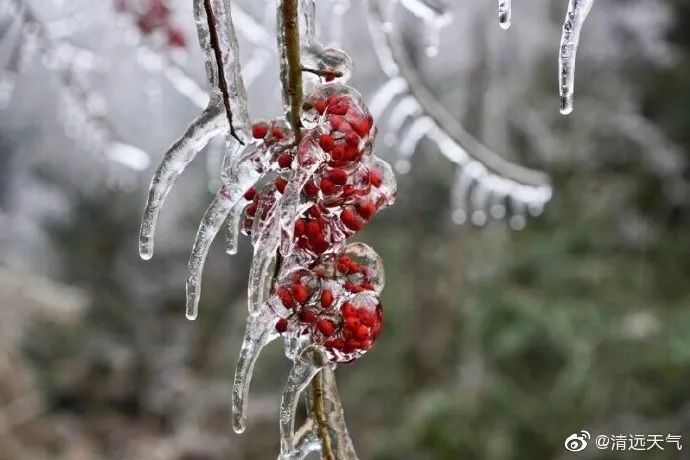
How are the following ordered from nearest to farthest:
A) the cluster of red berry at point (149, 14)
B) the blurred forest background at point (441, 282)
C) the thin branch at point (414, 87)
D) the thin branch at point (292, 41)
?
the thin branch at point (292, 41) < the thin branch at point (414, 87) < the cluster of red berry at point (149, 14) < the blurred forest background at point (441, 282)

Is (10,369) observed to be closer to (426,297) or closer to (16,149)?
(16,149)

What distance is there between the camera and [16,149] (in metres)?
2.97

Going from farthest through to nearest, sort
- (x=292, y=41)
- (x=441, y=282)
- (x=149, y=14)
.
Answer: (x=441, y=282) < (x=149, y=14) < (x=292, y=41)

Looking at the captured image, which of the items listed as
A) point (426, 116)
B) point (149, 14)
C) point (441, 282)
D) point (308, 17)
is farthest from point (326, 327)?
point (441, 282)

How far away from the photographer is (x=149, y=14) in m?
0.82

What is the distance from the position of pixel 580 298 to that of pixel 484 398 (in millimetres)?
431

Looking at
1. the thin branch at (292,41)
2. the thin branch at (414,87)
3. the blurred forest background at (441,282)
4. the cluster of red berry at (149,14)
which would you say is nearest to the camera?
the thin branch at (292,41)

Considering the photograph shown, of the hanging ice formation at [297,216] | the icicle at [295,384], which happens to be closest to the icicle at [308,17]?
the hanging ice formation at [297,216]

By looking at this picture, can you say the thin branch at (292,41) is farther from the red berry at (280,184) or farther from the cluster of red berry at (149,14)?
the cluster of red berry at (149,14)

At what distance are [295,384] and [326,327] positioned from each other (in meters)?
0.03

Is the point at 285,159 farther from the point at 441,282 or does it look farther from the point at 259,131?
the point at 441,282

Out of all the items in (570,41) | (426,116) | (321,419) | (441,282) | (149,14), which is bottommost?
(321,419)

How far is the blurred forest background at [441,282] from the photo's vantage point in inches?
85.4

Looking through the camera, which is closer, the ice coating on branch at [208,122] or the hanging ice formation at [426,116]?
the ice coating on branch at [208,122]
